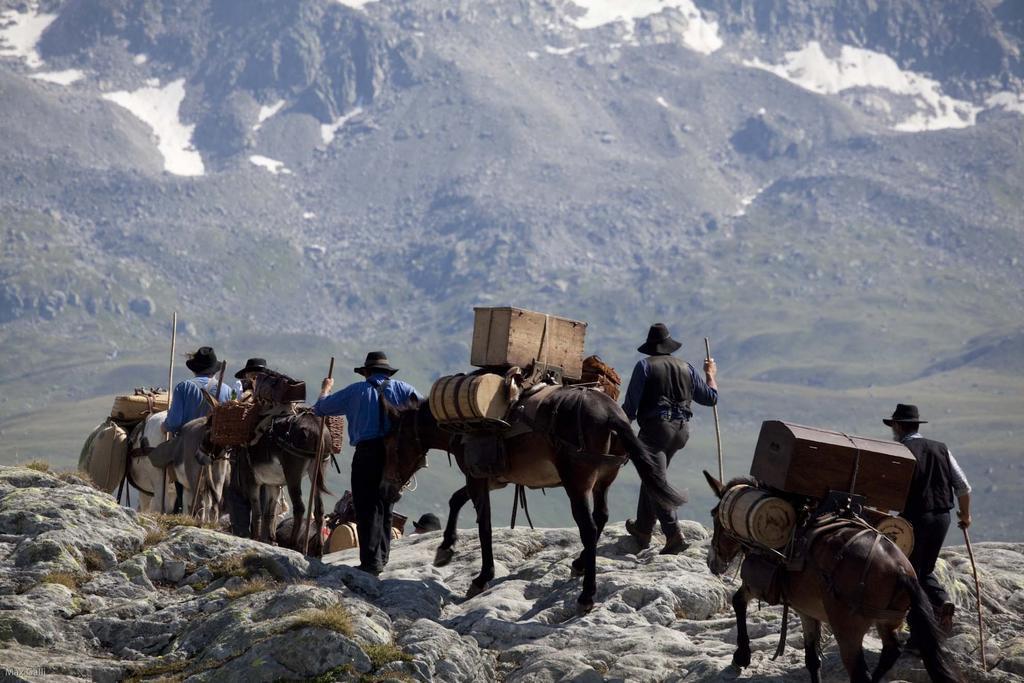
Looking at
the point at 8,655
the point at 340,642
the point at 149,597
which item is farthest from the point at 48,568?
the point at 340,642

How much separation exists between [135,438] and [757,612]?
13134 mm

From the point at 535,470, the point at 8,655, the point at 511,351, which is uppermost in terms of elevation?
the point at 511,351

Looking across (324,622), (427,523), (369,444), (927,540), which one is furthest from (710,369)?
(427,523)

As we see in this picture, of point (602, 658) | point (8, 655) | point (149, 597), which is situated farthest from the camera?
point (149, 597)

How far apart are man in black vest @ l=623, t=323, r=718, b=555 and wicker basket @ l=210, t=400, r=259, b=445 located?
6052 millimetres

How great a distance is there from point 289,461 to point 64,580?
575cm

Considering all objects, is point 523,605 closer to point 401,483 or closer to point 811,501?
point 401,483

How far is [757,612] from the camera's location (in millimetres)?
20031

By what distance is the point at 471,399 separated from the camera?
20.0 meters

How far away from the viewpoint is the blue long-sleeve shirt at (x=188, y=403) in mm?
26016

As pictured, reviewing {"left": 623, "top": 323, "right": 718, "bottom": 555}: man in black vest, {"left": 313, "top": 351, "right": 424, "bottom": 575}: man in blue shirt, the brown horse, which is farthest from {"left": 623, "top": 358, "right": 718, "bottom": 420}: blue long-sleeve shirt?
the brown horse

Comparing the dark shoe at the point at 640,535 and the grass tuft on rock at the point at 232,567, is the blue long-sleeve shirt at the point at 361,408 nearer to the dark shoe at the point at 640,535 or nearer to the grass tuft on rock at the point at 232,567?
the grass tuft on rock at the point at 232,567

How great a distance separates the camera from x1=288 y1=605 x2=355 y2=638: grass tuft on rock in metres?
16.2

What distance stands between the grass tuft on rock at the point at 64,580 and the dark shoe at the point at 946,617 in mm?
10530
